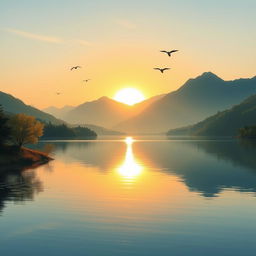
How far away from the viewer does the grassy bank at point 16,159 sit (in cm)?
10632

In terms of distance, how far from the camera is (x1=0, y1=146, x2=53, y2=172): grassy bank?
106319 mm

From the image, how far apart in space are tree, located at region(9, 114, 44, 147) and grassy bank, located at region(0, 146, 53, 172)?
12.4 ft

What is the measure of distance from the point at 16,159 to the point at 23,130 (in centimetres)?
1469

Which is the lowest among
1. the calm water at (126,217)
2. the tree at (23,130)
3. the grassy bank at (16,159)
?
the calm water at (126,217)

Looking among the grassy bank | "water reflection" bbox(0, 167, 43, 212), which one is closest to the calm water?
"water reflection" bbox(0, 167, 43, 212)

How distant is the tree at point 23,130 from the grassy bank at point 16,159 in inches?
149

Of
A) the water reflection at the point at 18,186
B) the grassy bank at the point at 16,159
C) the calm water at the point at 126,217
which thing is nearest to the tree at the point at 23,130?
the grassy bank at the point at 16,159

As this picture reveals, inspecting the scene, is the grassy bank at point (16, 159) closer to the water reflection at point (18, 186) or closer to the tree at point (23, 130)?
the tree at point (23, 130)

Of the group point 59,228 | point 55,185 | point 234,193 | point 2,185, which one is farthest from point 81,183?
point 59,228

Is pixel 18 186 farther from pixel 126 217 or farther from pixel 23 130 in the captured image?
pixel 23 130

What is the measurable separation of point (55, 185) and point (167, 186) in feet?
70.5

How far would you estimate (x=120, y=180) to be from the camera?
8794 cm

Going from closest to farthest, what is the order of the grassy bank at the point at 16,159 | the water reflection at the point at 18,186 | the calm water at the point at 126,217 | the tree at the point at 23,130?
the calm water at the point at 126,217 → the water reflection at the point at 18,186 → the grassy bank at the point at 16,159 → the tree at the point at 23,130

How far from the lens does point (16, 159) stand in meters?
112
